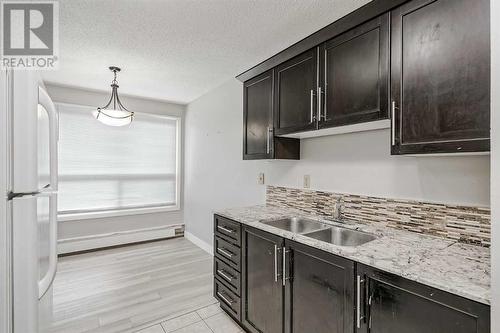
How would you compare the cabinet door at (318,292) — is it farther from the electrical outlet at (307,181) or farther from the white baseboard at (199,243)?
the white baseboard at (199,243)

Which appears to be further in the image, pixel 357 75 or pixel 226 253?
pixel 226 253

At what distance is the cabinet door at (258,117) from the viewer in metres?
2.39

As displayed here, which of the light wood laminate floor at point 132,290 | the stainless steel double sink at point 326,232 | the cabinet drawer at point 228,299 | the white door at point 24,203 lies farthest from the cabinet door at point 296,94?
the light wood laminate floor at point 132,290

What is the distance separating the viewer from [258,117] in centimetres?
255

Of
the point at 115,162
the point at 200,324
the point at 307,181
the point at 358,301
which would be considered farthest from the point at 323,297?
the point at 115,162

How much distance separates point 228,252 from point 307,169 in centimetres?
108

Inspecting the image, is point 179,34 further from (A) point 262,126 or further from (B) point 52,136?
(B) point 52,136

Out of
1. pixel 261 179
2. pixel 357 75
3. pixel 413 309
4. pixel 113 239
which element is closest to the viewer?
pixel 413 309

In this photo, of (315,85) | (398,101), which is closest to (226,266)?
(315,85)

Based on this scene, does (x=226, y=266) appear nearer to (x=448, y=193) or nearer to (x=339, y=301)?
(x=339, y=301)

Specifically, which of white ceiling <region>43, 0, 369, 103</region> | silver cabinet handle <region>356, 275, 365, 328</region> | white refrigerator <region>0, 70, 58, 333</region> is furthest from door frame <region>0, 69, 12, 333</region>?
silver cabinet handle <region>356, 275, 365, 328</region>

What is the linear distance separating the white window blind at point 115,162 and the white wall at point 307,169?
1.35ft

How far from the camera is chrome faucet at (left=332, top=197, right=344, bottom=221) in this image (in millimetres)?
2035

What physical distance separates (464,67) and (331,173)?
46.7 inches
